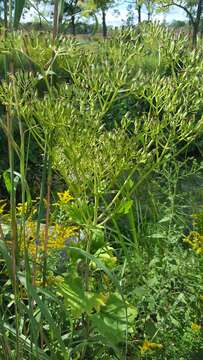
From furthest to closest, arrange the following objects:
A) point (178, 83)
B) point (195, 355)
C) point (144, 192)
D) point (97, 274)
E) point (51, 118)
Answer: point (144, 192)
point (97, 274)
point (195, 355)
point (178, 83)
point (51, 118)

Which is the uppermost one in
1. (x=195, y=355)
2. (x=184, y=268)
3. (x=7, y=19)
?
(x=7, y=19)

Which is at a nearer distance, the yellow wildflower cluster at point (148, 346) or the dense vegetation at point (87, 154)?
the dense vegetation at point (87, 154)

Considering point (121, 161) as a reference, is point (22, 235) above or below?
below

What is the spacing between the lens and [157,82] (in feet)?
4.33

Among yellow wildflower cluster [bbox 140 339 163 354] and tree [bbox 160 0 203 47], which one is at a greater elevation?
tree [bbox 160 0 203 47]

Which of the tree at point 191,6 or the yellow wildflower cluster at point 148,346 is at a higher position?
the tree at point 191,6

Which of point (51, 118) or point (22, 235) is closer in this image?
point (51, 118)

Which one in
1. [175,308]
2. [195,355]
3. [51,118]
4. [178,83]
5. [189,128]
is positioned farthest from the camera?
[175,308]

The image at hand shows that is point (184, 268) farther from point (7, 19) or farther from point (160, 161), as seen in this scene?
point (7, 19)

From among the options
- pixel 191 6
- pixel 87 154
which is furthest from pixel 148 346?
pixel 191 6

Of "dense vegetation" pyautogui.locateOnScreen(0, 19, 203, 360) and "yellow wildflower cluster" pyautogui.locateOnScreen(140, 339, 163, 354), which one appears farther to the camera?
"yellow wildflower cluster" pyautogui.locateOnScreen(140, 339, 163, 354)

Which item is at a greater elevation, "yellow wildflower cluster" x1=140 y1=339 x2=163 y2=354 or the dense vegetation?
the dense vegetation

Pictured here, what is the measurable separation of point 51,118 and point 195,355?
0.82 m

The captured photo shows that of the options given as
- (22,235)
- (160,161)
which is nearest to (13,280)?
(22,235)
